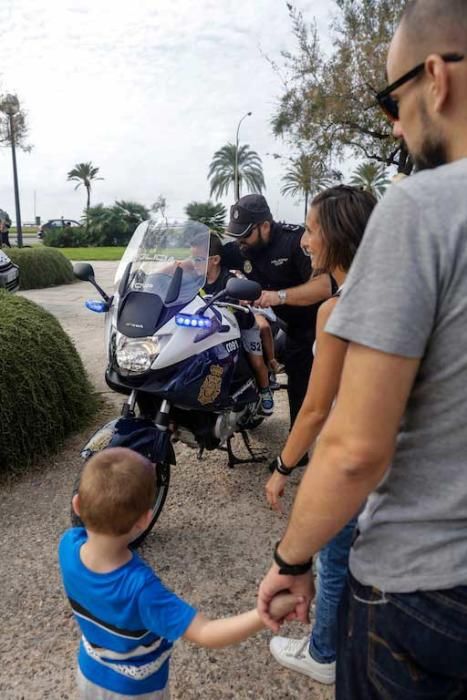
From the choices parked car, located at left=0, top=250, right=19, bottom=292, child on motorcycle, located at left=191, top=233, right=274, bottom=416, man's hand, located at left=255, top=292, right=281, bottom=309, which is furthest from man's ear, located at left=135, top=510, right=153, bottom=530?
parked car, located at left=0, top=250, right=19, bottom=292

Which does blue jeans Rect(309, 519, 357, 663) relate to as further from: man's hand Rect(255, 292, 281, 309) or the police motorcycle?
man's hand Rect(255, 292, 281, 309)

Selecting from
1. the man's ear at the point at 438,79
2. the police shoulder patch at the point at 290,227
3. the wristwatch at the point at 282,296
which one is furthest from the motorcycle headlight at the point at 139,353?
the man's ear at the point at 438,79

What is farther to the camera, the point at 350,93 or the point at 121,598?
the point at 350,93

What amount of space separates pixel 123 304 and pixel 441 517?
7.45 ft

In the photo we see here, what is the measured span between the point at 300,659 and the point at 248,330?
194 cm

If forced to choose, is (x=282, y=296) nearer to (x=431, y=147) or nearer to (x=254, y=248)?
(x=254, y=248)

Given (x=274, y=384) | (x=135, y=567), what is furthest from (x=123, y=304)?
(x=135, y=567)

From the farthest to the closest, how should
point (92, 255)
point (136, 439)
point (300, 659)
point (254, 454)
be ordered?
point (92, 255) < point (254, 454) < point (136, 439) < point (300, 659)

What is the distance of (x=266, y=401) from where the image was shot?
3.91 m

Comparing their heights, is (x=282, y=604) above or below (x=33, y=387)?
above

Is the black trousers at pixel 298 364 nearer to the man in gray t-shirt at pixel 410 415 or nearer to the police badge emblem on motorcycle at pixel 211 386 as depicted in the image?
the police badge emblem on motorcycle at pixel 211 386

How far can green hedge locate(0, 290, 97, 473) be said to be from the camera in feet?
12.5

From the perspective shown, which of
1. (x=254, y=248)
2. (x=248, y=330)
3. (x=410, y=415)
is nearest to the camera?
(x=410, y=415)

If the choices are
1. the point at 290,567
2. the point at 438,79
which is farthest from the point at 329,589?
the point at 438,79
